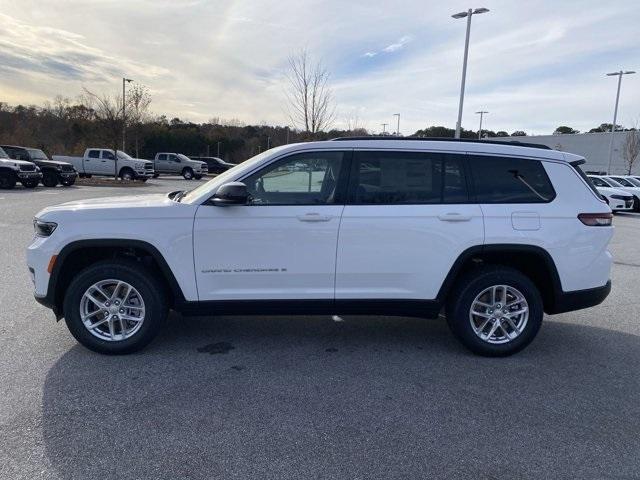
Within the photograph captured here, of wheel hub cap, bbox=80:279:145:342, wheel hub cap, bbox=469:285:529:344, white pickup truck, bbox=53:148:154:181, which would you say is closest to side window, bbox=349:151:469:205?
wheel hub cap, bbox=469:285:529:344

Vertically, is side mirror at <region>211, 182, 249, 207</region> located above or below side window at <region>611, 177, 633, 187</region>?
below

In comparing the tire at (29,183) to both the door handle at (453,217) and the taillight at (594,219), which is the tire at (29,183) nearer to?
the door handle at (453,217)

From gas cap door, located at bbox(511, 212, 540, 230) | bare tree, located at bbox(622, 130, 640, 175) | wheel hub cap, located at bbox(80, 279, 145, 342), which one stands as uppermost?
bare tree, located at bbox(622, 130, 640, 175)

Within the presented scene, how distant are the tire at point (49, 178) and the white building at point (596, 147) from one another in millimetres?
47011

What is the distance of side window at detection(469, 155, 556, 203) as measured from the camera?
163 inches

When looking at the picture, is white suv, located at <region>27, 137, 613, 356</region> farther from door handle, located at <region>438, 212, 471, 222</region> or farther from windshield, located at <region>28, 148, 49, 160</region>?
windshield, located at <region>28, 148, 49, 160</region>

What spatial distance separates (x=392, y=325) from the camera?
16.4ft

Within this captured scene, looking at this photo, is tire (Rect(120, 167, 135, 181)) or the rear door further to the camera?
tire (Rect(120, 167, 135, 181))

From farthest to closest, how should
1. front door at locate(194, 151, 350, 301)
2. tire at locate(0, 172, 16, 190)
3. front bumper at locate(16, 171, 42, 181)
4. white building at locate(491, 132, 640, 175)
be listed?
1. white building at locate(491, 132, 640, 175)
2. front bumper at locate(16, 171, 42, 181)
3. tire at locate(0, 172, 16, 190)
4. front door at locate(194, 151, 350, 301)

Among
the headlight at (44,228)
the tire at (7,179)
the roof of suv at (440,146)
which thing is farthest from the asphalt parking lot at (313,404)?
the tire at (7,179)

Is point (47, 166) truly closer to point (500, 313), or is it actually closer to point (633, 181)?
point (500, 313)

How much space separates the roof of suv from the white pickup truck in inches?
1067

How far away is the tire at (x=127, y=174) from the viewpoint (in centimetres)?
2862

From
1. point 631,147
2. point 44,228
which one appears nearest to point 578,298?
point 44,228
